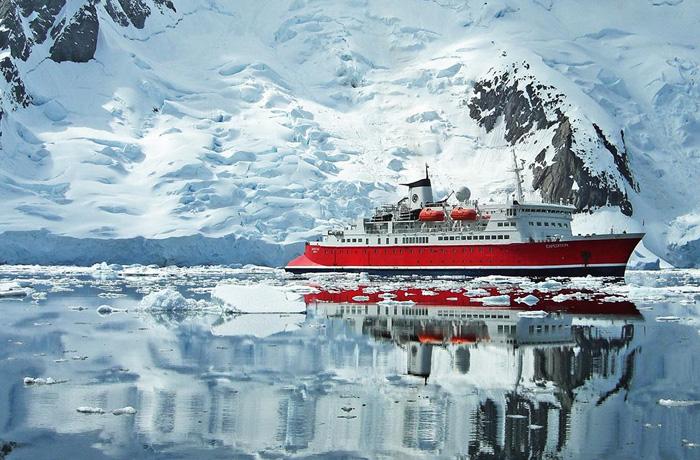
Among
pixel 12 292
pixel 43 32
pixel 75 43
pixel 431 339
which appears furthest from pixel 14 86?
pixel 431 339

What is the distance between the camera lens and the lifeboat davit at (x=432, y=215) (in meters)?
47.6

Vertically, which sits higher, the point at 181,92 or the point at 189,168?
the point at 181,92

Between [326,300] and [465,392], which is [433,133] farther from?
[465,392]

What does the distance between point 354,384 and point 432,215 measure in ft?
118

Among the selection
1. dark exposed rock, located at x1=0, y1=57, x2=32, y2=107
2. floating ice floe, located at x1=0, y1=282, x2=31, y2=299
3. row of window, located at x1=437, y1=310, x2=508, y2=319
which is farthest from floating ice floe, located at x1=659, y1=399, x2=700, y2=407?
dark exposed rock, located at x1=0, y1=57, x2=32, y2=107

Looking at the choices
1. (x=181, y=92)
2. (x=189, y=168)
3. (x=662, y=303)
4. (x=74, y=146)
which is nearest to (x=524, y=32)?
(x=181, y=92)

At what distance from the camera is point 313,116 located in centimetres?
7775

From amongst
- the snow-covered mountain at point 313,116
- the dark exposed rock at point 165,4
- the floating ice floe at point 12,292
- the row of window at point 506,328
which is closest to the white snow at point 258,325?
the row of window at point 506,328

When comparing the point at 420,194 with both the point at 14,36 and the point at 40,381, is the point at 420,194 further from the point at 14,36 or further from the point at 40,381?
the point at 14,36

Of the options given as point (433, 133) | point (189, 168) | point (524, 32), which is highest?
point (524, 32)

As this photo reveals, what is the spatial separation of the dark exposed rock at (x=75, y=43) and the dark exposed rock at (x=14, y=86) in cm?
609

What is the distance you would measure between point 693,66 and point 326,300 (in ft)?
211

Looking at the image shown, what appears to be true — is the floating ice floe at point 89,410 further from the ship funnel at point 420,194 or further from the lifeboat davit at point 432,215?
the ship funnel at point 420,194

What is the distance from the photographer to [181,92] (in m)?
78.8
